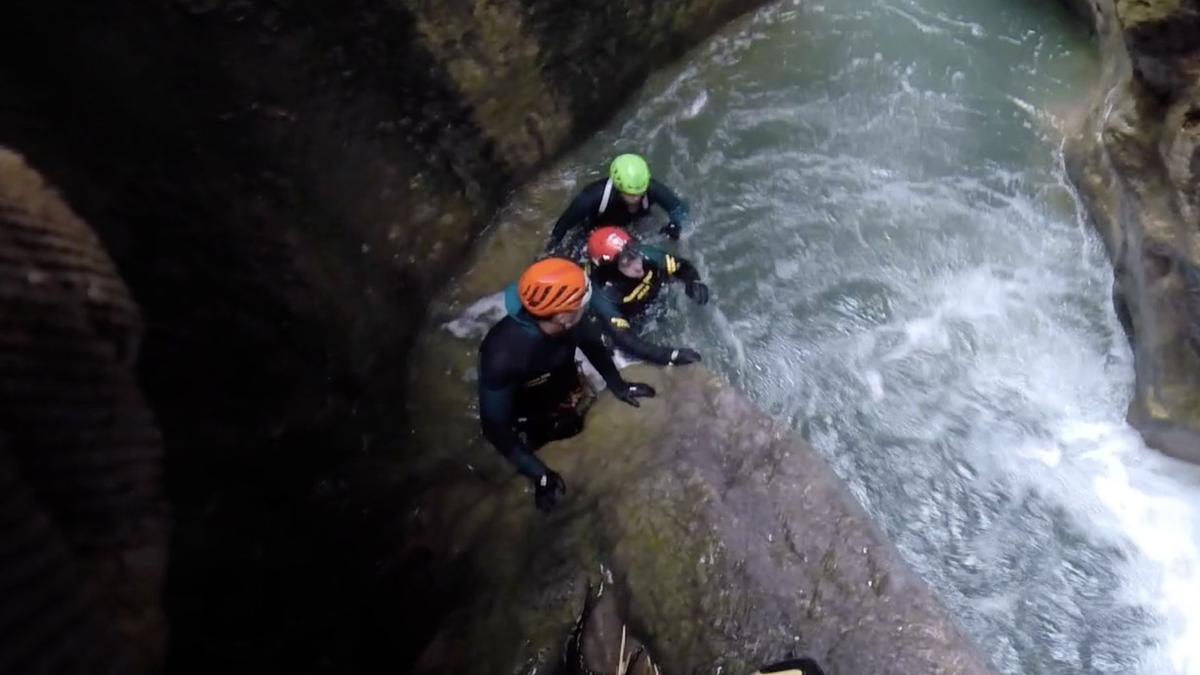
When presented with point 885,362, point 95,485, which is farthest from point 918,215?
point 95,485

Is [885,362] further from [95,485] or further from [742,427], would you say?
[95,485]

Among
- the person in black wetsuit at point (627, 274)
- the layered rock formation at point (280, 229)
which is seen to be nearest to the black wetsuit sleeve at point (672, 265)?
the person in black wetsuit at point (627, 274)

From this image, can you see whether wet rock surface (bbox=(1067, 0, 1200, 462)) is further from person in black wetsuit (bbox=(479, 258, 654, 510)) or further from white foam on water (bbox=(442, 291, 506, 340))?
white foam on water (bbox=(442, 291, 506, 340))

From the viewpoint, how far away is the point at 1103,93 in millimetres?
6117

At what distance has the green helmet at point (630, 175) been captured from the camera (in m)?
5.46

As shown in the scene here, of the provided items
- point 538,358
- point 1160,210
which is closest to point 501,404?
point 538,358

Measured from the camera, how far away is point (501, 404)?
13.2ft

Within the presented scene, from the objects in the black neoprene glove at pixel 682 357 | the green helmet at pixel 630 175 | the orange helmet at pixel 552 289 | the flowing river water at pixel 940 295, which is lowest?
the flowing river water at pixel 940 295

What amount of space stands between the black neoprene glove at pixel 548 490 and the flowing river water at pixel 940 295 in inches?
69.6

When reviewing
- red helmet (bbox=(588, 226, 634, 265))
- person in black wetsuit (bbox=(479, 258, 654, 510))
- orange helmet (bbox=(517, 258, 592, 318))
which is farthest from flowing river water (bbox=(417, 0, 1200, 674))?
orange helmet (bbox=(517, 258, 592, 318))

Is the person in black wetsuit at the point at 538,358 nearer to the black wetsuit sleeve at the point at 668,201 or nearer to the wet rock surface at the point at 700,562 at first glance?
the wet rock surface at the point at 700,562

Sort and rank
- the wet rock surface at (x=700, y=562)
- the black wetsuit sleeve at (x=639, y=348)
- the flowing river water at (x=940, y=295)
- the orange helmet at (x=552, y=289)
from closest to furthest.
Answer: the wet rock surface at (x=700, y=562), the orange helmet at (x=552, y=289), the flowing river water at (x=940, y=295), the black wetsuit sleeve at (x=639, y=348)

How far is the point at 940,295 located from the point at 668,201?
7.00 feet

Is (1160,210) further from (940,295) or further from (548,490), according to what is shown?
(548,490)
